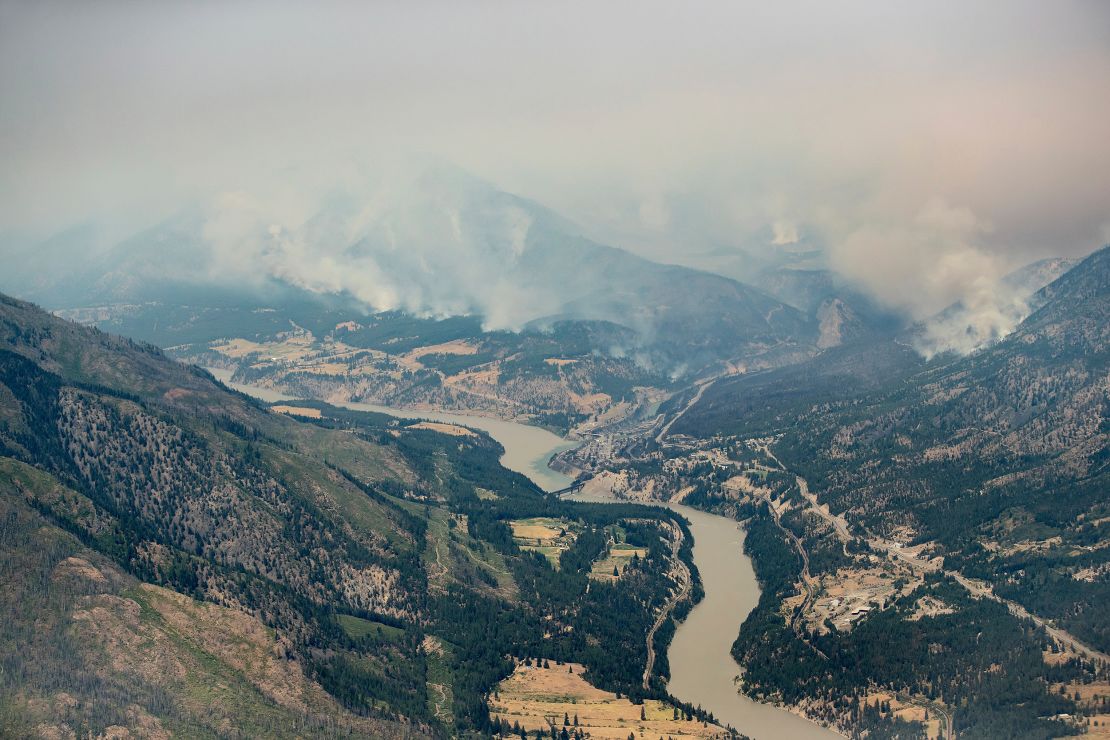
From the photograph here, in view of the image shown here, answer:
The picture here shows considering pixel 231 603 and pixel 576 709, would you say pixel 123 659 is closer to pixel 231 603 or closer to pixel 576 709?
pixel 231 603

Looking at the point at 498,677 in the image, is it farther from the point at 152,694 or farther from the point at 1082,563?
the point at 1082,563

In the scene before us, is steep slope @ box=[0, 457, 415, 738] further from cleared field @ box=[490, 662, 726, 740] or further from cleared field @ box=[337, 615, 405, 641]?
cleared field @ box=[490, 662, 726, 740]

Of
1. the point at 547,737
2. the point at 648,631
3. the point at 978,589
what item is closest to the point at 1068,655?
the point at 978,589

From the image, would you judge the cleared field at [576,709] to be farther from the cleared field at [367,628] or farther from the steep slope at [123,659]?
the cleared field at [367,628]

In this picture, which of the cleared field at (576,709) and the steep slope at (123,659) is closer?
the steep slope at (123,659)

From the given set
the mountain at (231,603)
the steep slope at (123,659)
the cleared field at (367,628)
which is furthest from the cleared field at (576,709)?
the cleared field at (367,628)
